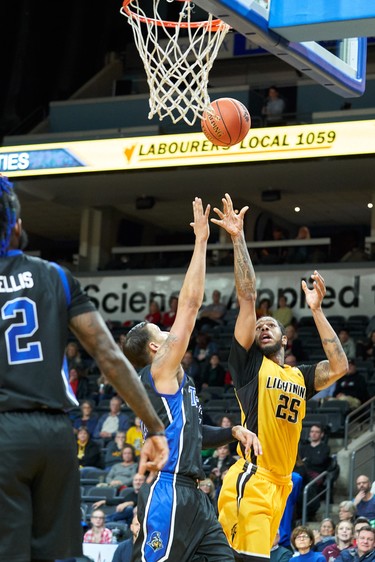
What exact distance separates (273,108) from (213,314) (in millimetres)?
3986

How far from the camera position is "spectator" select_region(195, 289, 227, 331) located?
19406 millimetres

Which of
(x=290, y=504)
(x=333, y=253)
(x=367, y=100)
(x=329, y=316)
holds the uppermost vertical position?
(x=367, y=100)

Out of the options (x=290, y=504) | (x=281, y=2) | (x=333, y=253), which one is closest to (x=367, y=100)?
(x=333, y=253)

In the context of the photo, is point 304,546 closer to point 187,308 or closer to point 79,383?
point 187,308

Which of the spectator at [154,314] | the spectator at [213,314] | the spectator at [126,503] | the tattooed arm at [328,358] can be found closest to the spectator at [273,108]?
the spectator at [213,314]

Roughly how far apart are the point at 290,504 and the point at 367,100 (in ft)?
33.1

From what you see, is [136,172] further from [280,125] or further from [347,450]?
[347,450]

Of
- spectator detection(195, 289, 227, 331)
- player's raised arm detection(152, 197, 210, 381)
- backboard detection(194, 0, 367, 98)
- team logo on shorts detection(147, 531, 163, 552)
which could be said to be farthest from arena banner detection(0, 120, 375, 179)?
team logo on shorts detection(147, 531, 163, 552)

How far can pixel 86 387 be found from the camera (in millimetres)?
17719

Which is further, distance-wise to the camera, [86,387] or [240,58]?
[240,58]

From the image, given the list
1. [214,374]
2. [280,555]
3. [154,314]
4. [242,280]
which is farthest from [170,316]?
[242,280]

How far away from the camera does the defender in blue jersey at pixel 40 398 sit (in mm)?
3305

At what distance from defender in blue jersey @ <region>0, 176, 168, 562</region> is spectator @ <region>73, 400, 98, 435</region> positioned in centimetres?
1213

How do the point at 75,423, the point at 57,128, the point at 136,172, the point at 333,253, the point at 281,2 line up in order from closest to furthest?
the point at 281,2
the point at 75,423
the point at 136,172
the point at 57,128
the point at 333,253
